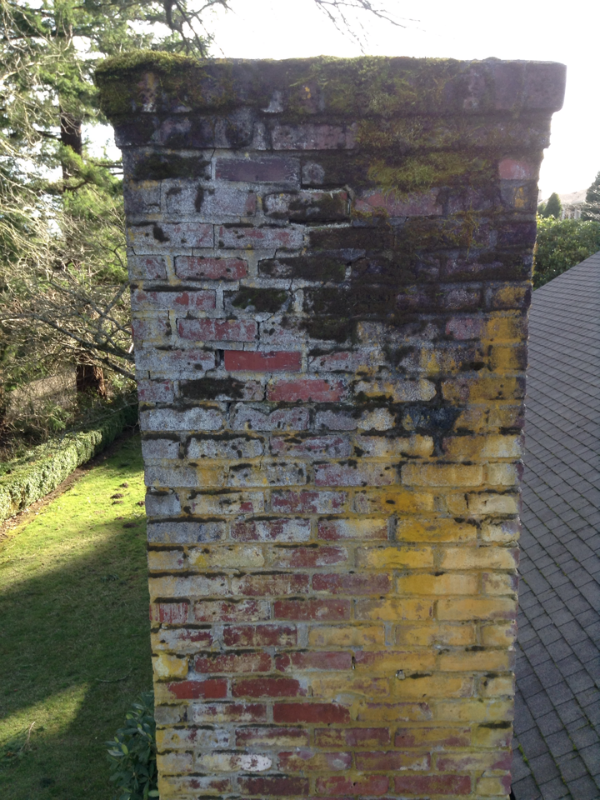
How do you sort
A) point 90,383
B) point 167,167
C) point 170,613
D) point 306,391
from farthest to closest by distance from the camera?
point 90,383
point 170,613
point 306,391
point 167,167

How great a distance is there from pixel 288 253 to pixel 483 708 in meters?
1.70

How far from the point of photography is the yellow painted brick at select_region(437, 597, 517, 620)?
6.04ft

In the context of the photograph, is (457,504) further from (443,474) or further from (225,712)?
(225,712)

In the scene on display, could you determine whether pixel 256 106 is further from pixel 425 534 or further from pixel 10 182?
pixel 10 182

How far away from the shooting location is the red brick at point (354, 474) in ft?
5.86

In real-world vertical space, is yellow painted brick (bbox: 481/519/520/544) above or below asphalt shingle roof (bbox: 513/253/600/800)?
above

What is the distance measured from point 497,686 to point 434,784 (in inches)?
16.9

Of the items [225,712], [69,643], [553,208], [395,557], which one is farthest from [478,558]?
[553,208]

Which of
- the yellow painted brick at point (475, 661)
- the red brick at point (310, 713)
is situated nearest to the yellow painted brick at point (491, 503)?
the yellow painted brick at point (475, 661)

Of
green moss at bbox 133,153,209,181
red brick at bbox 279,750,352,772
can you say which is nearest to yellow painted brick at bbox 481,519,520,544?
red brick at bbox 279,750,352,772

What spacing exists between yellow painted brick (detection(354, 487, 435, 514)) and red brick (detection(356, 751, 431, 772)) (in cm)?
89

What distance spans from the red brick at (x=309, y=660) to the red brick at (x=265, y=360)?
3.28ft

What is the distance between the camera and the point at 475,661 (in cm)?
187

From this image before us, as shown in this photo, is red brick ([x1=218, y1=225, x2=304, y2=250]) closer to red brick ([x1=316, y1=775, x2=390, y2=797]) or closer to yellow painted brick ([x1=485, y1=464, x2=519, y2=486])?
yellow painted brick ([x1=485, y1=464, x2=519, y2=486])
